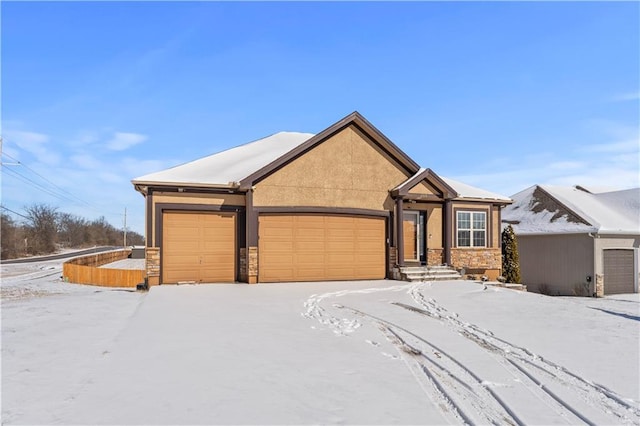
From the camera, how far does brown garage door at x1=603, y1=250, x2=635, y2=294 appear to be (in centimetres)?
2052

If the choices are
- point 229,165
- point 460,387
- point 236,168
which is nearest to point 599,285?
point 236,168

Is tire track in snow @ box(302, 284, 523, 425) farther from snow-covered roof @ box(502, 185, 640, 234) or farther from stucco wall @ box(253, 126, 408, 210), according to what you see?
snow-covered roof @ box(502, 185, 640, 234)

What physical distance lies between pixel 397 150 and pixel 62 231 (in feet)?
266

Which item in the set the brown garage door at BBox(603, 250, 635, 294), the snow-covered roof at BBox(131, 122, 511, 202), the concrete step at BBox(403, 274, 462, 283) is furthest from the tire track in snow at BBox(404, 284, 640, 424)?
the brown garage door at BBox(603, 250, 635, 294)

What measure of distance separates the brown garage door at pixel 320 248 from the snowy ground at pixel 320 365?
4703mm

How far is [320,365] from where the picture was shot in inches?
227

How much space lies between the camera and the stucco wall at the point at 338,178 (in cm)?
1520

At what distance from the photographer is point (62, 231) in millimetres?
79812

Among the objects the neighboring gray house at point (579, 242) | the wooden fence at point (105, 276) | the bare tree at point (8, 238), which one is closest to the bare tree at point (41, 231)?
the bare tree at point (8, 238)

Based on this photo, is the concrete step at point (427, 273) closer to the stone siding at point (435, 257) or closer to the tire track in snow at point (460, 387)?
the stone siding at point (435, 257)

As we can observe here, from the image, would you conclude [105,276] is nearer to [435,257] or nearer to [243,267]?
[243,267]

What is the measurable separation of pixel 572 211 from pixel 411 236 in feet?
34.0

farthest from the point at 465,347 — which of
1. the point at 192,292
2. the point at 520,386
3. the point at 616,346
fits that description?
the point at 192,292

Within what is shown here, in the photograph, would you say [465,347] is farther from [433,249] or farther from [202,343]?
[433,249]
